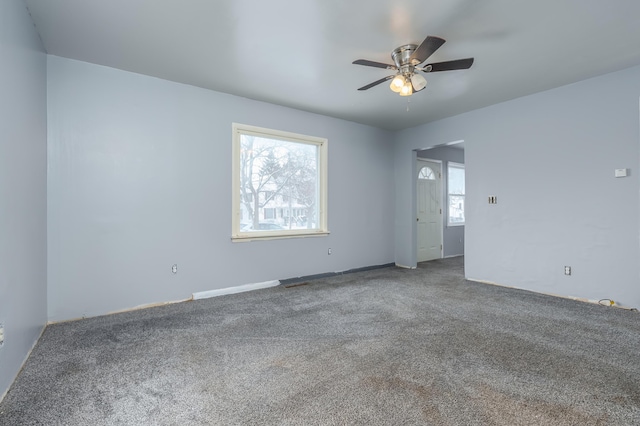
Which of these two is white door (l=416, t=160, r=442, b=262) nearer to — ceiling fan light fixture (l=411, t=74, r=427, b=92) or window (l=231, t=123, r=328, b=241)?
window (l=231, t=123, r=328, b=241)

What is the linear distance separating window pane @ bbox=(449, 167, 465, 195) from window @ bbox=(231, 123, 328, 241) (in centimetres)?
380

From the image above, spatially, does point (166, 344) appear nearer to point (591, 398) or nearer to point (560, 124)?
point (591, 398)

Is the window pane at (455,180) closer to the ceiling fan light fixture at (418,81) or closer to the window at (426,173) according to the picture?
the window at (426,173)

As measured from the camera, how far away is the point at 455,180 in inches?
291

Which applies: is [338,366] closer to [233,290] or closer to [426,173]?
[233,290]

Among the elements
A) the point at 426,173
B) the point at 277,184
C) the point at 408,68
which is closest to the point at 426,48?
the point at 408,68

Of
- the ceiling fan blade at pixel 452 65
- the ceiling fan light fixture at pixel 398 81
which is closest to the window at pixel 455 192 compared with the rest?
the ceiling fan light fixture at pixel 398 81

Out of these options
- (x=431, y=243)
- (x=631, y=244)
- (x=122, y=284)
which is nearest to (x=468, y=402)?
(x=631, y=244)

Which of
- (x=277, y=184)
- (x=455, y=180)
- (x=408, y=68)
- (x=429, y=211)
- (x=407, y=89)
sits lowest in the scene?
(x=429, y=211)

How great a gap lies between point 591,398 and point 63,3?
4538 millimetres

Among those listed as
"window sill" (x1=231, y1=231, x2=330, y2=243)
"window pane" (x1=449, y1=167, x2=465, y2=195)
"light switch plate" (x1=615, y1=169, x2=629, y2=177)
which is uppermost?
"window pane" (x1=449, y1=167, x2=465, y2=195)

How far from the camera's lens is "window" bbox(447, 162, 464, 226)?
23.8ft

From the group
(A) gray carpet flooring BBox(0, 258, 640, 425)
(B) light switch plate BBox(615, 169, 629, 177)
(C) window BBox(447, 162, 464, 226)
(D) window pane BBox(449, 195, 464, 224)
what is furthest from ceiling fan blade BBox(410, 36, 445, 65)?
(D) window pane BBox(449, 195, 464, 224)

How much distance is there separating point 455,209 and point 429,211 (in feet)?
3.51
